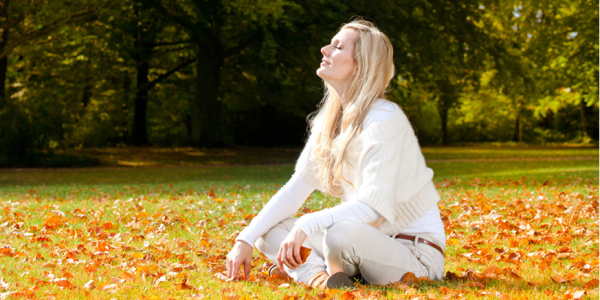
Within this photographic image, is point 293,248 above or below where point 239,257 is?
above

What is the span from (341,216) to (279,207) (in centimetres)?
63

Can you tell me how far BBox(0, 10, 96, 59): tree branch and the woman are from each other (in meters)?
17.6

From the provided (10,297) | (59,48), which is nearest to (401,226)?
(10,297)

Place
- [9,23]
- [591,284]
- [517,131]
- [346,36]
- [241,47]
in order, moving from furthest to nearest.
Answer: [517,131]
[241,47]
[9,23]
[591,284]
[346,36]

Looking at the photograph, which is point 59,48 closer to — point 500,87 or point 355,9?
point 355,9

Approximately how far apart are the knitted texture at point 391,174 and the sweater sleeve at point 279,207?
0.22 meters

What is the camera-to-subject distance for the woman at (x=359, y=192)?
2791mm

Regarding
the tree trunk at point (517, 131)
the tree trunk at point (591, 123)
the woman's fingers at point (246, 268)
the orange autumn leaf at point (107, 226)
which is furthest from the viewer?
the tree trunk at point (517, 131)

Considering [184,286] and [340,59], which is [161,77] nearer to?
[184,286]

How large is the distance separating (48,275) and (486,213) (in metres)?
5.00

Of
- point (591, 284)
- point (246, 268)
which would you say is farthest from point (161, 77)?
point (591, 284)

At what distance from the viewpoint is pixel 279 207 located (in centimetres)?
335

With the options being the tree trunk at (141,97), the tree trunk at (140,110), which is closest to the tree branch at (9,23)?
the tree trunk at (141,97)

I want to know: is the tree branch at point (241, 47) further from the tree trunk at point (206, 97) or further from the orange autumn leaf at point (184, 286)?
the orange autumn leaf at point (184, 286)
